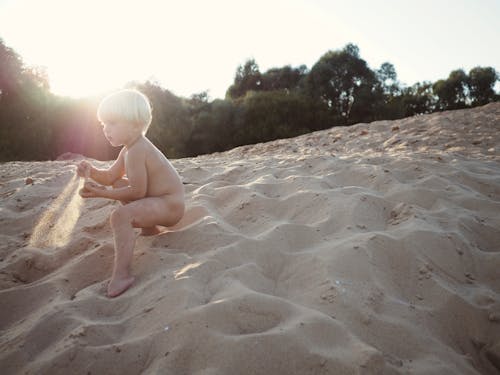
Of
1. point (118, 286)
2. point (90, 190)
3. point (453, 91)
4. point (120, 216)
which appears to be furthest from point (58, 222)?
point (453, 91)

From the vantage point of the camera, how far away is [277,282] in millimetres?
1916

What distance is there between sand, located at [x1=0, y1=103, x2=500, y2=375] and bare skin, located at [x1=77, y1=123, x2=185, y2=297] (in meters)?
0.14

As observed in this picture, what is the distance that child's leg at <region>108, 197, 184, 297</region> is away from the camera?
6.43 ft

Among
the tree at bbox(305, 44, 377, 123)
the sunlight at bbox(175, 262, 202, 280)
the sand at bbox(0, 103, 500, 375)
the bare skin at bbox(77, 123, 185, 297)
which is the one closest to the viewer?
the sand at bbox(0, 103, 500, 375)

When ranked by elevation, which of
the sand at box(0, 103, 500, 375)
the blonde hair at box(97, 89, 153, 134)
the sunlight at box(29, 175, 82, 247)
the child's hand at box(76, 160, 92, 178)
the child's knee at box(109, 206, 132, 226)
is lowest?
the sand at box(0, 103, 500, 375)

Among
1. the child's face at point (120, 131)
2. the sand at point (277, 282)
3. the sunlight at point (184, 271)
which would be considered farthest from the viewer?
the child's face at point (120, 131)

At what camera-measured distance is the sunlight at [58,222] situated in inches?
105

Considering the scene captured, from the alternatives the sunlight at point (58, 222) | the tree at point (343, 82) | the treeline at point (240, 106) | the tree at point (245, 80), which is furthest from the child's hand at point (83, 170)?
the tree at point (245, 80)

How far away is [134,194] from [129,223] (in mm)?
194

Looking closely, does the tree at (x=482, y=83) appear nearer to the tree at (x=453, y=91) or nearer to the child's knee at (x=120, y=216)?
the tree at (x=453, y=91)

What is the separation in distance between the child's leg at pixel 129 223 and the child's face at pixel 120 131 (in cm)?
39

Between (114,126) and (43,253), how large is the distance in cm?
102

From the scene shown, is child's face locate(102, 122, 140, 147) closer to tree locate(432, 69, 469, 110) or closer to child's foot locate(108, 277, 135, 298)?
child's foot locate(108, 277, 135, 298)

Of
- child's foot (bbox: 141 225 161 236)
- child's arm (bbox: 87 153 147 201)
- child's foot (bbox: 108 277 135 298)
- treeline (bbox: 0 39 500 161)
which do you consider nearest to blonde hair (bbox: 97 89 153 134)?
child's arm (bbox: 87 153 147 201)
